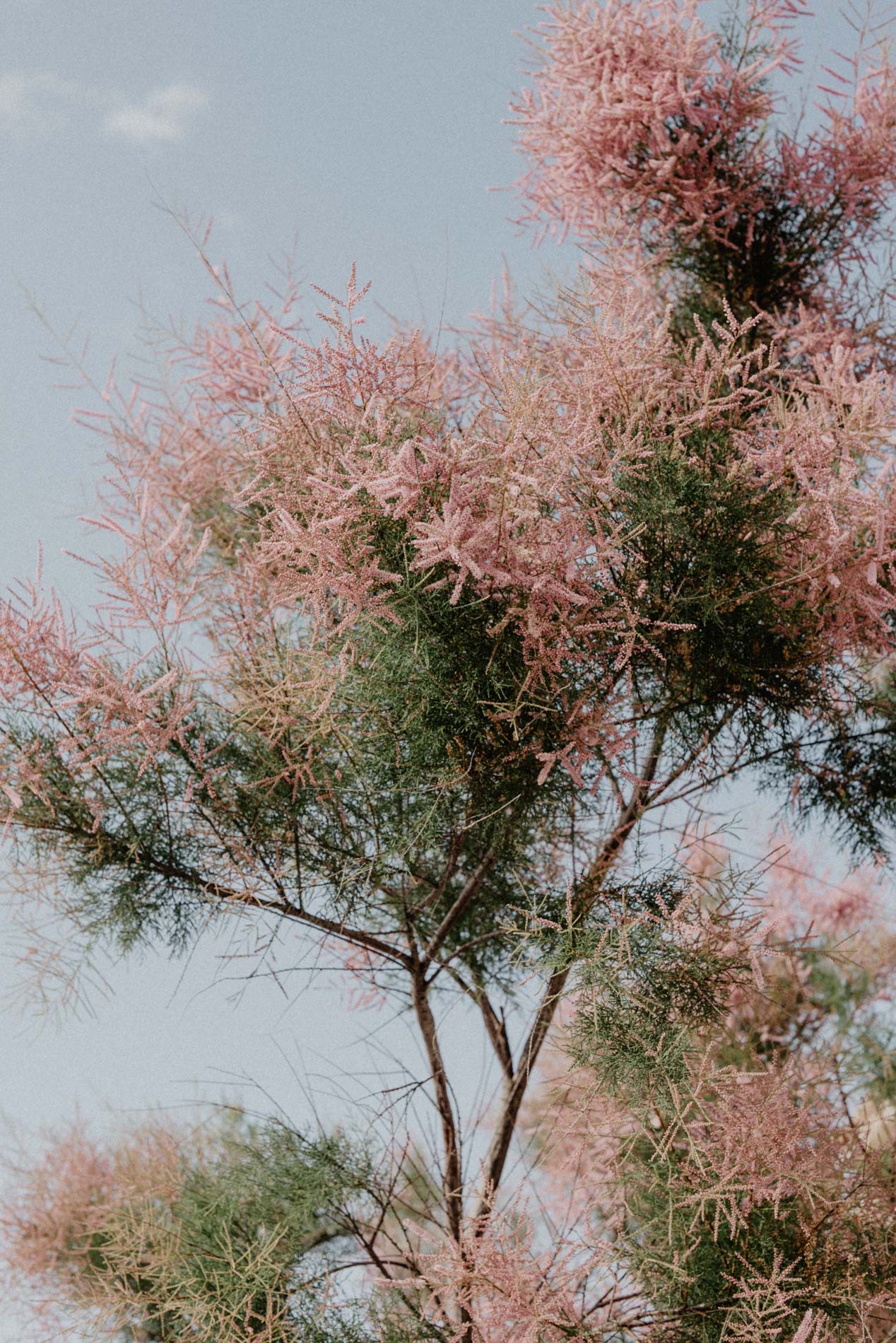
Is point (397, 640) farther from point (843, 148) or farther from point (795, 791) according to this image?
point (843, 148)

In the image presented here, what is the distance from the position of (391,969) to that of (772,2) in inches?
91.4

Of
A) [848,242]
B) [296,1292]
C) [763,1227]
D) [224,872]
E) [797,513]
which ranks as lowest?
[763,1227]

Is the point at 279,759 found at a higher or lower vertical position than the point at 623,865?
higher

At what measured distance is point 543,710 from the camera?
1944 mm

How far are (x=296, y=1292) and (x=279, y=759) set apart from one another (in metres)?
1.01

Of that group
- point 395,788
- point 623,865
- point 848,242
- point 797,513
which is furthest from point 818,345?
point 395,788

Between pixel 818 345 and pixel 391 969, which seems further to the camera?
pixel 818 345

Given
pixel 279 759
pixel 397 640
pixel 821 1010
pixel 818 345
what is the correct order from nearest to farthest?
pixel 397 640
pixel 279 759
pixel 818 345
pixel 821 1010

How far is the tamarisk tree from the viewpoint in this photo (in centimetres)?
184

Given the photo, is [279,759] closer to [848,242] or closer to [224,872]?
[224,872]

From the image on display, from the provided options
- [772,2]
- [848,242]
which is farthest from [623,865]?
[772,2]

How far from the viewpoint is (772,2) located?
268 centimetres

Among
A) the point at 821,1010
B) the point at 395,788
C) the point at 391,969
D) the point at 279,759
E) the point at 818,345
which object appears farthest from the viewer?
the point at 821,1010

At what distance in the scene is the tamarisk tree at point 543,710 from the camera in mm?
1844
